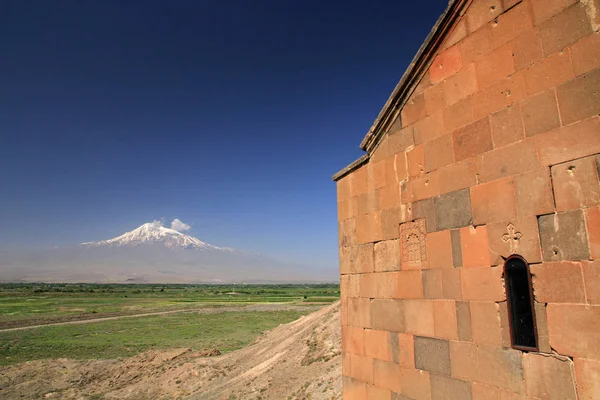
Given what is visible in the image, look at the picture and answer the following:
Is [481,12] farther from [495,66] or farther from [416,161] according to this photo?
[416,161]

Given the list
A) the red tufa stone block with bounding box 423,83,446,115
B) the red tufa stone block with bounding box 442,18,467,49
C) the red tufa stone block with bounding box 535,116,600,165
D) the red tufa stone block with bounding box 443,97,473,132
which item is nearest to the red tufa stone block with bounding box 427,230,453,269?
the red tufa stone block with bounding box 443,97,473,132

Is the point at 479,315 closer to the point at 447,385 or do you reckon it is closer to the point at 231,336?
the point at 447,385

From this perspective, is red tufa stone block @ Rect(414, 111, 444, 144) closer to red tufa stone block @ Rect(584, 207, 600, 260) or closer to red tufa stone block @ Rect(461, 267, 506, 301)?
red tufa stone block @ Rect(461, 267, 506, 301)

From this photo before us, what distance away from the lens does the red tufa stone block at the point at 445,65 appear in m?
5.38

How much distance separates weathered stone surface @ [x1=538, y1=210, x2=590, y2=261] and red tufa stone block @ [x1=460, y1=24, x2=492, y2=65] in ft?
7.70

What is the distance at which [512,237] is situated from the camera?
4355 mm

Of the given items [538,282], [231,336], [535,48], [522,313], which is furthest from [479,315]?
[231,336]

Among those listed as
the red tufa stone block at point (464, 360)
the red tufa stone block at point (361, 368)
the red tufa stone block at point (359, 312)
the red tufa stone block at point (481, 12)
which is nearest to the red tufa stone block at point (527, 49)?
the red tufa stone block at point (481, 12)

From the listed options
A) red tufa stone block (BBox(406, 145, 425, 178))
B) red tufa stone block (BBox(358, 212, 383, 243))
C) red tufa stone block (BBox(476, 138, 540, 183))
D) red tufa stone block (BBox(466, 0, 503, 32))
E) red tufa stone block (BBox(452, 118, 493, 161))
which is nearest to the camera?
red tufa stone block (BBox(476, 138, 540, 183))

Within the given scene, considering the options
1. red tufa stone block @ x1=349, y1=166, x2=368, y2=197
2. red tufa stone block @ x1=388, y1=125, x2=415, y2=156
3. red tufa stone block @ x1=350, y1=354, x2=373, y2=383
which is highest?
red tufa stone block @ x1=388, y1=125, x2=415, y2=156

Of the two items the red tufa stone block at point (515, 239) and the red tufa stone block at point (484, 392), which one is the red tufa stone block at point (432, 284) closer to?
the red tufa stone block at point (515, 239)

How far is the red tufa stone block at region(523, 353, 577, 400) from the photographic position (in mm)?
3729

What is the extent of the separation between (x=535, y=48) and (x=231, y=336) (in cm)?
3200

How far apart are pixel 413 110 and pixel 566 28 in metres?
2.20
